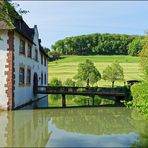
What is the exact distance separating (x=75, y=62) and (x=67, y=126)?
6764cm

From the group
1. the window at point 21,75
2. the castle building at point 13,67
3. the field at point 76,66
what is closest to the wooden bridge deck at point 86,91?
the castle building at point 13,67

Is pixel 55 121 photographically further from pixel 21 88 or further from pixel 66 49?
pixel 66 49

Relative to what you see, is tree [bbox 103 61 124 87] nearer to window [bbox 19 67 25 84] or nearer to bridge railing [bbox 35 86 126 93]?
bridge railing [bbox 35 86 126 93]

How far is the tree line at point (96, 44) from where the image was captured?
10181 cm

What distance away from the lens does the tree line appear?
334 feet

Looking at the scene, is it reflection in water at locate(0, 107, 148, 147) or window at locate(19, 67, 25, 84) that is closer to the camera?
reflection in water at locate(0, 107, 148, 147)

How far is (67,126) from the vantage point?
651 inches

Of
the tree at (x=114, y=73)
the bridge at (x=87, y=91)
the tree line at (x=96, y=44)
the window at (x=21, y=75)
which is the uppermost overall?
the tree line at (x=96, y=44)

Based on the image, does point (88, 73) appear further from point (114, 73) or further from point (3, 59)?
point (3, 59)

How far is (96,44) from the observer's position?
A: 364 ft

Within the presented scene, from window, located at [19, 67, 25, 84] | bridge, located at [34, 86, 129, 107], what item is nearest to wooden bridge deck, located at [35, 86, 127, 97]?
bridge, located at [34, 86, 129, 107]

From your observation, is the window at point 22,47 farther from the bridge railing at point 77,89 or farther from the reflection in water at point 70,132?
the reflection in water at point 70,132

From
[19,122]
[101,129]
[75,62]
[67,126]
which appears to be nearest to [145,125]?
[101,129]

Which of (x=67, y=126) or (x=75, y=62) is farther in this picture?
(x=75, y=62)
